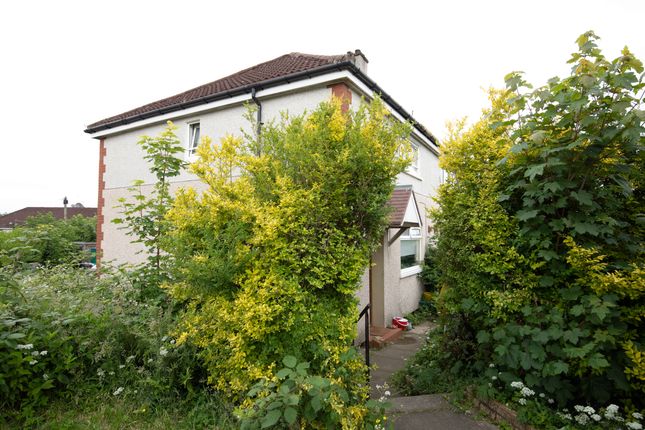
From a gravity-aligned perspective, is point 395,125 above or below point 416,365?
above

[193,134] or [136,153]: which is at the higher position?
[193,134]

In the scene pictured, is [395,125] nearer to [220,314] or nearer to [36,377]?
[220,314]

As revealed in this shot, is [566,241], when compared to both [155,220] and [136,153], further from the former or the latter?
[136,153]

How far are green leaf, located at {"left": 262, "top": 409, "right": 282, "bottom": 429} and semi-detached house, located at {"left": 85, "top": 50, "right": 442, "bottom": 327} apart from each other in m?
4.33

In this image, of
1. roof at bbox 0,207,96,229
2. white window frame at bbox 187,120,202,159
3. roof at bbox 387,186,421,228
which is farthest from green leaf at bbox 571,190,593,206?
roof at bbox 0,207,96,229

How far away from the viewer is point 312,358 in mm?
2844

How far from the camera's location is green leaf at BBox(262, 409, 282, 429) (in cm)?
210

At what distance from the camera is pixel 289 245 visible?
2.88 m

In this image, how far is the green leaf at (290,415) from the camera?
6.92 feet

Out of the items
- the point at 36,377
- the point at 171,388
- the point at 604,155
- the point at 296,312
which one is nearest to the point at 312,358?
the point at 296,312

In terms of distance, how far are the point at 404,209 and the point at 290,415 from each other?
221 inches

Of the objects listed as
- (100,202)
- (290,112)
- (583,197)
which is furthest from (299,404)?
(100,202)

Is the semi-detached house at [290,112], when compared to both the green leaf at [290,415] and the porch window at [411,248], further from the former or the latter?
the green leaf at [290,415]

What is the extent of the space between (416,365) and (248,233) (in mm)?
3769
